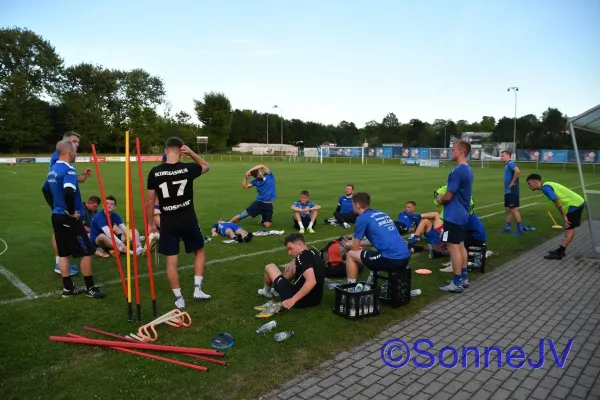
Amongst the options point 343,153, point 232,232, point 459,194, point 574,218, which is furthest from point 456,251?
point 343,153

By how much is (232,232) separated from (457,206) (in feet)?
17.7

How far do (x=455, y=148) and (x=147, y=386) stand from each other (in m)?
5.23

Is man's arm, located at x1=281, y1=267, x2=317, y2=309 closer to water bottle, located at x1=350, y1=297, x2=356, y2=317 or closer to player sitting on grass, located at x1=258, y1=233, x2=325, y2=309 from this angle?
player sitting on grass, located at x1=258, y1=233, x2=325, y2=309

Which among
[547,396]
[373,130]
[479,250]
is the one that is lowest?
[547,396]

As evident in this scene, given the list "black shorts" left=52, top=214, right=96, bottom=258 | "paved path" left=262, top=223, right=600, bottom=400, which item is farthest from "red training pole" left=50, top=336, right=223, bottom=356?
"black shorts" left=52, top=214, right=96, bottom=258

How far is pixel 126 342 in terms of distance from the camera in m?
4.60

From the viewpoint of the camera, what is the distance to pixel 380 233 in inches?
232

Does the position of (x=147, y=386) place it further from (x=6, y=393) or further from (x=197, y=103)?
(x=197, y=103)

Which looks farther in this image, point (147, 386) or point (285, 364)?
point (285, 364)

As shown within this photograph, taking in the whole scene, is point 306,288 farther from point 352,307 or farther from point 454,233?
point 454,233

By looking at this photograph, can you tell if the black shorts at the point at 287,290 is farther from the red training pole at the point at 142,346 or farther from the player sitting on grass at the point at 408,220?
the player sitting on grass at the point at 408,220

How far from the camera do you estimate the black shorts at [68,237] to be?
19.5 feet

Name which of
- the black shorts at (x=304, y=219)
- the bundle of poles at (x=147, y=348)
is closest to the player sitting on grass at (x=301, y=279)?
the bundle of poles at (x=147, y=348)

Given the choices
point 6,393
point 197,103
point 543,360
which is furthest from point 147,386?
point 197,103
